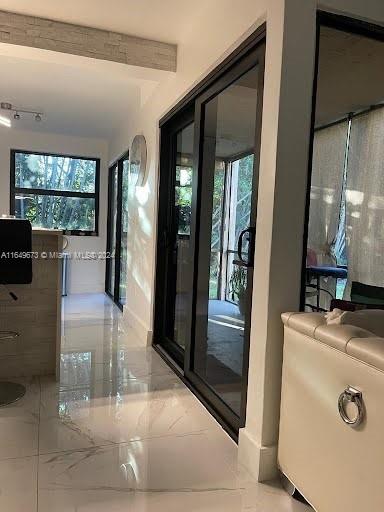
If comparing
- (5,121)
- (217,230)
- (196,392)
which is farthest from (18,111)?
(196,392)

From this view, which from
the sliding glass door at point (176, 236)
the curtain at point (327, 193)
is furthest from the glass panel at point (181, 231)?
the curtain at point (327, 193)

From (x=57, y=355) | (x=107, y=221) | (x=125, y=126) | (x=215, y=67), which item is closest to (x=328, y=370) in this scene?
(x=215, y=67)

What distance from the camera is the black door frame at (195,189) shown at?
1.97 meters

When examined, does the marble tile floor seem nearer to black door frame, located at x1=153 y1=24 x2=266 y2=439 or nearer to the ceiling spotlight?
black door frame, located at x1=153 y1=24 x2=266 y2=439

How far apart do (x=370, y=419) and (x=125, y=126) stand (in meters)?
4.64

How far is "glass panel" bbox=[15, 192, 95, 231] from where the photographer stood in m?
6.10

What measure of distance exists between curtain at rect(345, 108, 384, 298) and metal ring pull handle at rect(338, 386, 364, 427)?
1.61 m

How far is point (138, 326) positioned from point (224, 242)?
174cm

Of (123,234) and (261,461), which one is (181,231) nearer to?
(261,461)

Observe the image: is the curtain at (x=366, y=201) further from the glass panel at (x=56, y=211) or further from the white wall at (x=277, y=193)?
the glass panel at (x=56, y=211)

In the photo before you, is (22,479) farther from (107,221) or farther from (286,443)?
(107,221)

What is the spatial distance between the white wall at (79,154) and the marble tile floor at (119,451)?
3.47m

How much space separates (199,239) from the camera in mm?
2762

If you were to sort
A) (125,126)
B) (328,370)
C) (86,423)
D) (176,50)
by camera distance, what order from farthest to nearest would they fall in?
(125,126) < (176,50) < (86,423) < (328,370)
